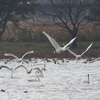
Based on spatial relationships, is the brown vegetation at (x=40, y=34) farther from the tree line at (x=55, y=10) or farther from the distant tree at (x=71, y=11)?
the tree line at (x=55, y=10)

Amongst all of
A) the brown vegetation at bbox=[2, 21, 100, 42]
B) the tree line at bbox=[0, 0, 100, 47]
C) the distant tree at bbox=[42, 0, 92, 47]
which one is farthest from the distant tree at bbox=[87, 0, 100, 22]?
the brown vegetation at bbox=[2, 21, 100, 42]

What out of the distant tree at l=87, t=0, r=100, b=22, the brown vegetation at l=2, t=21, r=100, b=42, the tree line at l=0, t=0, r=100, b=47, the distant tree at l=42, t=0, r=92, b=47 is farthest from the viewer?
the brown vegetation at l=2, t=21, r=100, b=42

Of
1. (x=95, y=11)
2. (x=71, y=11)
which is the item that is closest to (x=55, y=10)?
(x=71, y=11)

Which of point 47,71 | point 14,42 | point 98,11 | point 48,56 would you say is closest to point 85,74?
point 47,71

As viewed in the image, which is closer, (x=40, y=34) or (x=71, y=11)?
(x=71, y=11)

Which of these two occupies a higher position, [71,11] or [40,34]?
[71,11]

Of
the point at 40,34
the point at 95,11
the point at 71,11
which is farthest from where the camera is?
the point at 40,34

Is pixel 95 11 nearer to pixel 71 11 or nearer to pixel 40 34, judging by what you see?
pixel 71 11

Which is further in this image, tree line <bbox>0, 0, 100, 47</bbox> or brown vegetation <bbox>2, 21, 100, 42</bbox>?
brown vegetation <bbox>2, 21, 100, 42</bbox>

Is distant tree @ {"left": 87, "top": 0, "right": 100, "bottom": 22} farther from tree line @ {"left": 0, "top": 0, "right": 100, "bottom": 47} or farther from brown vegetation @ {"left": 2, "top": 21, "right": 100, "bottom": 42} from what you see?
brown vegetation @ {"left": 2, "top": 21, "right": 100, "bottom": 42}

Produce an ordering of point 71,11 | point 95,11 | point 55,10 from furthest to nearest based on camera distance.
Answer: point 55,10
point 71,11
point 95,11

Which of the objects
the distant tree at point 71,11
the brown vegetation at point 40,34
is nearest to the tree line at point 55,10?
the distant tree at point 71,11

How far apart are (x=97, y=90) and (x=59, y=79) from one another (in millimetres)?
3736

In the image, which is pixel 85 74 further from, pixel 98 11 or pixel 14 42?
pixel 14 42
